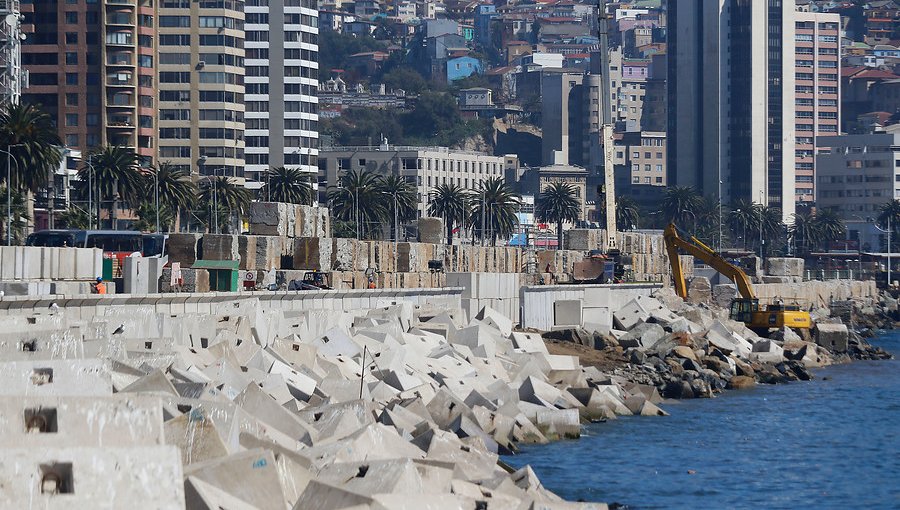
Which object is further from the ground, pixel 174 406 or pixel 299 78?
pixel 299 78

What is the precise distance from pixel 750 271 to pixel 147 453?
10768 centimetres

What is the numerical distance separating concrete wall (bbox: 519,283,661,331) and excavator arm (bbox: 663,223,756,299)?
13.6m

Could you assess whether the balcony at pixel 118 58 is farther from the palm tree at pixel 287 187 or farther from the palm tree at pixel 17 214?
the palm tree at pixel 17 214

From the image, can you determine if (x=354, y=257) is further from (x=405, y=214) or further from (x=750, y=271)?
(x=405, y=214)

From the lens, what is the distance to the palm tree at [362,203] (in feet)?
389

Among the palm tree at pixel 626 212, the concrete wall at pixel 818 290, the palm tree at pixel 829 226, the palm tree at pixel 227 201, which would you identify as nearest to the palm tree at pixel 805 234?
the palm tree at pixel 829 226

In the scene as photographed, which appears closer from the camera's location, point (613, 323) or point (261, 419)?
point (261, 419)

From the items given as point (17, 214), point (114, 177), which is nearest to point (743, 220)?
point (114, 177)

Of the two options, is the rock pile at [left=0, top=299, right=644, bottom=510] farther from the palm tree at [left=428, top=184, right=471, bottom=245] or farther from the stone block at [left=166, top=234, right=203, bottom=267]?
the palm tree at [left=428, top=184, right=471, bottom=245]

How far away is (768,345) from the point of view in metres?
58.3

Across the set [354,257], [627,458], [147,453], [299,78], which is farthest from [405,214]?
[147,453]

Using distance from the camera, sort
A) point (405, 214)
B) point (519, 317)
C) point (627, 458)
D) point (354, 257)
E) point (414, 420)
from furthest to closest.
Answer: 1. point (405, 214)
2. point (354, 257)
3. point (519, 317)
4. point (627, 458)
5. point (414, 420)

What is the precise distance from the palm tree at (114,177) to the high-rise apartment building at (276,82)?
132 feet

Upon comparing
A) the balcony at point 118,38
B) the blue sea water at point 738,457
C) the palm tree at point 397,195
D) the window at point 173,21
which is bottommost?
the blue sea water at point 738,457
